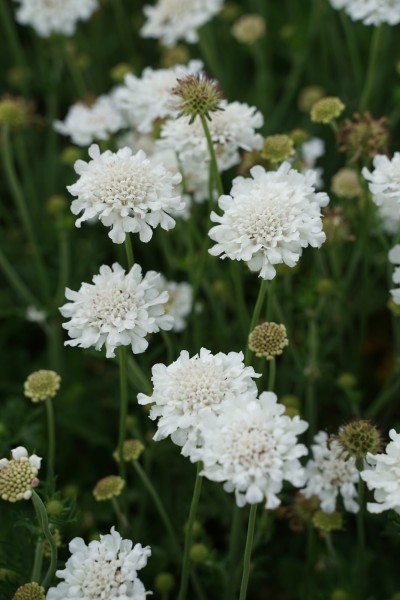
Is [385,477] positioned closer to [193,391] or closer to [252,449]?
[252,449]

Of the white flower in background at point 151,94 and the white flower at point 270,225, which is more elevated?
the white flower in background at point 151,94

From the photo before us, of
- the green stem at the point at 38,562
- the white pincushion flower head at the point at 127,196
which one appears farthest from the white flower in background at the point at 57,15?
the green stem at the point at 38,562

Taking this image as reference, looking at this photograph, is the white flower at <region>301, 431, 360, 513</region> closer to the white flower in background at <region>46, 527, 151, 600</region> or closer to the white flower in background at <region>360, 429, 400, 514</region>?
the white flower in background at <region>360, 429, 400, 514</region>

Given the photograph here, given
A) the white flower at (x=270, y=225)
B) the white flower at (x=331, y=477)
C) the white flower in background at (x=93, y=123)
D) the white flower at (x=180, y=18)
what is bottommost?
the white flower at (x=331, y=477)

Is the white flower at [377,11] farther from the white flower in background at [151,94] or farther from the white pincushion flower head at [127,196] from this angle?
the white pincushion flower head at [127,196]

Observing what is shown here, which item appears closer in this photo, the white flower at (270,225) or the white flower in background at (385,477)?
the white flower in background at (385,477)

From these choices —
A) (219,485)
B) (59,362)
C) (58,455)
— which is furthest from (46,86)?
(219,485)
